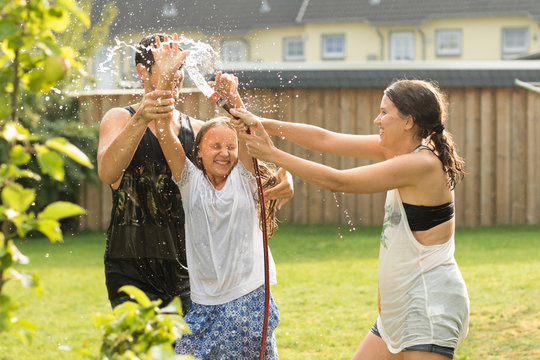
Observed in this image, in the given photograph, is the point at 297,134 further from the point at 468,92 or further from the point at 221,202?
the point at 468,92

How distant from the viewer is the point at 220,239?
321 centimetres

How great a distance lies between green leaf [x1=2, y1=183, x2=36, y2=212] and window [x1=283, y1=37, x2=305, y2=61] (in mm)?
30650

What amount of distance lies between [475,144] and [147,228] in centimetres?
767

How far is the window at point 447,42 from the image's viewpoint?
3006 cm

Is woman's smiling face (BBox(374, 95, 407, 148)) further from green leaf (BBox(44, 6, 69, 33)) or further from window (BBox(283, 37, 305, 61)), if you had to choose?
window (BBox(283, 37, 305, 61))

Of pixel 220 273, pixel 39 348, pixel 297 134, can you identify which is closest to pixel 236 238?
pixel 220 273

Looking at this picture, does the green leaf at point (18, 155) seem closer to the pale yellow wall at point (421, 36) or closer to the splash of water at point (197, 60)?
the splash of water at point (197, 60)

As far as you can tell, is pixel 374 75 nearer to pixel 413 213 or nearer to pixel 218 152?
pixel 218 152

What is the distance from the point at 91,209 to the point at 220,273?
7.59m

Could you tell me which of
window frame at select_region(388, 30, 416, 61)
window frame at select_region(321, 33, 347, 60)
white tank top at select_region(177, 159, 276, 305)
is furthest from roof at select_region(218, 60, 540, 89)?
window frame at select_region(321, 33, 347, 60)

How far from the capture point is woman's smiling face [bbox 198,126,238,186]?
327cm

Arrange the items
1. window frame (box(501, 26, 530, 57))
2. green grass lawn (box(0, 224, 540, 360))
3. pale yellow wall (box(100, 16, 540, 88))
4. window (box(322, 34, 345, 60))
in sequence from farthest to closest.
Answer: window (box(322, 34, 345, 60))
window frame (box(501, 26, 530, 57))
pale yellow wall (box(100, 16, 540, 88))
green grass lawn (box(0, 224, 540, 360))

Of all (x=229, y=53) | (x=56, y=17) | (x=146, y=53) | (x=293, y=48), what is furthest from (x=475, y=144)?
(x=293, y=48)

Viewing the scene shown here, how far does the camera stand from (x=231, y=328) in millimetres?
3137
